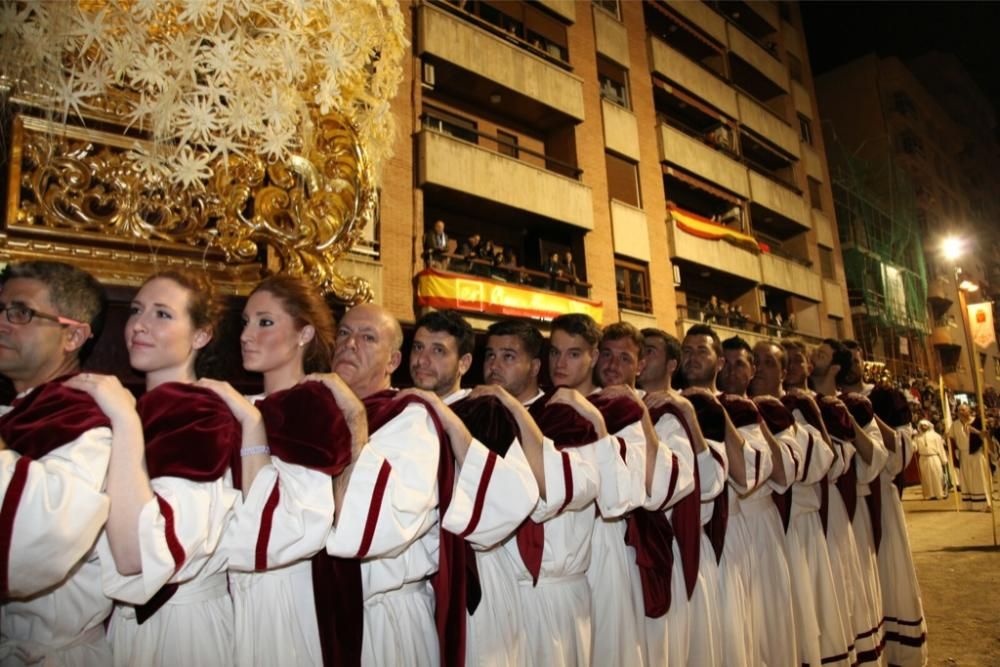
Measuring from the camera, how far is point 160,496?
5.36ft

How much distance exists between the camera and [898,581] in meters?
4.50

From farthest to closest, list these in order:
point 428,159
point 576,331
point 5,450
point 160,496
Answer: point 428,159 < point 576,331 < point 160,496 < point 5,450

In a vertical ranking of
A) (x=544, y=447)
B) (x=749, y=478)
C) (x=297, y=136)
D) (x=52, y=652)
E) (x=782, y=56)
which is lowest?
(x=52, y=652)

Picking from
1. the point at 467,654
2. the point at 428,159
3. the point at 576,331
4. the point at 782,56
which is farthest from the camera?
the point at 782,56

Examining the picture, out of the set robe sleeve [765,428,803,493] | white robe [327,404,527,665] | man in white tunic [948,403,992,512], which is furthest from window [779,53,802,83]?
white robe [327,404,527,665]

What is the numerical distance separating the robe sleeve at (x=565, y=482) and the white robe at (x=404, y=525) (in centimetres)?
25

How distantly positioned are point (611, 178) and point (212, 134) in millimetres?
12619

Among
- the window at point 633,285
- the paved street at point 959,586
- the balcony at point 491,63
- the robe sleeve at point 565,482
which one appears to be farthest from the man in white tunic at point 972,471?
the robe sleeve at point 565,482

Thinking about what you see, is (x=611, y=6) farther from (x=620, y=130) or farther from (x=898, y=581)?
(x=898, y=581)

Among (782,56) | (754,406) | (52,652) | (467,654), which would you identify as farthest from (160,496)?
(782,56)

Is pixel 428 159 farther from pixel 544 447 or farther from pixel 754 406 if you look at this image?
pixel 544 447

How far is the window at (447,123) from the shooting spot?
1097 cm

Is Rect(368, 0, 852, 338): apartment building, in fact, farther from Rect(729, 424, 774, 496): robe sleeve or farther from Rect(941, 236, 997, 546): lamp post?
Rect(729, 424, 774, 496): robe sleeve

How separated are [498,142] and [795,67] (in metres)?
15.9
